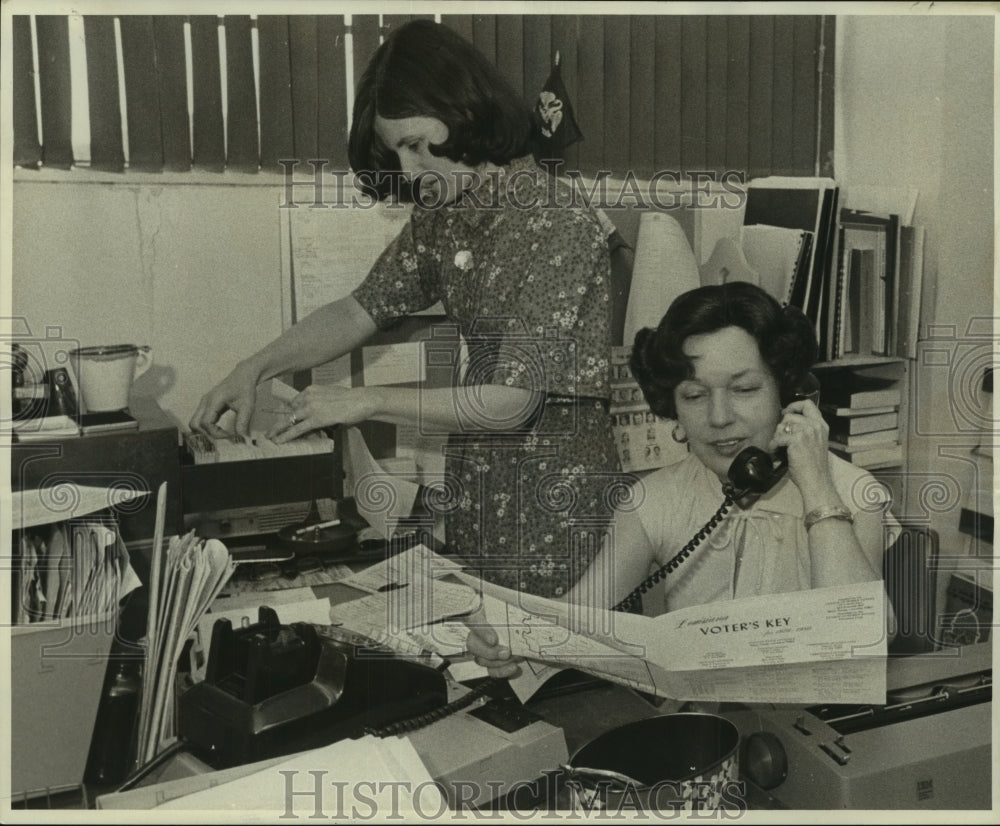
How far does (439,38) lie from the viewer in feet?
5.96

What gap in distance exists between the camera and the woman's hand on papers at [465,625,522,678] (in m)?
1.87

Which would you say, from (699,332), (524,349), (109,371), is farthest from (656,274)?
(109,371)

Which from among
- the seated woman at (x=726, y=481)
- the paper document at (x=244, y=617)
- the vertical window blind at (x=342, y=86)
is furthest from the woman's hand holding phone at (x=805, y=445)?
the paper document at (x=244, y=617)

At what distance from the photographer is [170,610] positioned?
1828 mm

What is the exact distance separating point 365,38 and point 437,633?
112cm

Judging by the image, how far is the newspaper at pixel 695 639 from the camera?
188 centimetres

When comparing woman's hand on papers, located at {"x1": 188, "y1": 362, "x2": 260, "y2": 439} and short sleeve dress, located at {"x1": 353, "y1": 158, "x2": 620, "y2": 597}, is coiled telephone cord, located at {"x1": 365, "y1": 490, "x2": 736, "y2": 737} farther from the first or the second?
woman's hand on papers, located at {"x1": 188, "y1": 362, "x2": 260, "y2": 439}

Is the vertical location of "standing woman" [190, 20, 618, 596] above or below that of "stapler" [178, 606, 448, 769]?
above

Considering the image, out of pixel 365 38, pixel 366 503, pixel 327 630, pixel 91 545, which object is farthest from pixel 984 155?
pixel 91 545

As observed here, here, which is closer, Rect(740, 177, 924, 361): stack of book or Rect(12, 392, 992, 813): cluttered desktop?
Rect(12, 392, 992, 813): cluttered desktop

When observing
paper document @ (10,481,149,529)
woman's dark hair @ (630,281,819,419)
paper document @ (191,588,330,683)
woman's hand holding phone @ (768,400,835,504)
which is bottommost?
paper document @ (191,588,330,683)

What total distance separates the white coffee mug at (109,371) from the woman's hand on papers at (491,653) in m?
0.77

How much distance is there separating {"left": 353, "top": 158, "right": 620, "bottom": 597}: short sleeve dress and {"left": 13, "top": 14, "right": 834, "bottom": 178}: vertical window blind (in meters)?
0.17

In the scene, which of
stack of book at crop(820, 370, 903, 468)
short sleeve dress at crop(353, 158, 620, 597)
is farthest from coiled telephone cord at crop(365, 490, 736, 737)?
stack of book at crop(820, 370, 903, 468)
